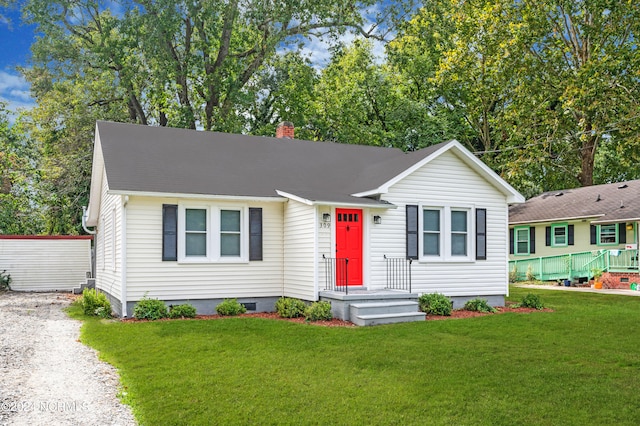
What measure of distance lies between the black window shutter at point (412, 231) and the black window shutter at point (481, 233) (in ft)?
6.38

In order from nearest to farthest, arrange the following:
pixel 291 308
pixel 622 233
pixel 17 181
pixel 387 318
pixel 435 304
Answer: pixel 387 318 → pixel 291 308 → pixel 435 304 → pixel 622 233 → pixel 17 181

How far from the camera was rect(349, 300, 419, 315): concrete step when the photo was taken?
1256 centimetres

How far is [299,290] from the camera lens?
14273mm

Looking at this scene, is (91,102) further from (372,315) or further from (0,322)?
(372,315)

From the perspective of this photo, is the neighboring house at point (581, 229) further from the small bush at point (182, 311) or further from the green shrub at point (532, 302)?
the small bush at point (182, 311)

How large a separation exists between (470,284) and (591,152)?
20.1 metres

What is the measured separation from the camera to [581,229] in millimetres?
26250

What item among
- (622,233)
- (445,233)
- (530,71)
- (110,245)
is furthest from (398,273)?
(530,71)

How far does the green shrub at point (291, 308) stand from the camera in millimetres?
13413

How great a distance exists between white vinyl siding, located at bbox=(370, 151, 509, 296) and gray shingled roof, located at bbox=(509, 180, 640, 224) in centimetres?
1000

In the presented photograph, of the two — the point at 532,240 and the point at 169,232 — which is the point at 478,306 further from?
the point at 532,240

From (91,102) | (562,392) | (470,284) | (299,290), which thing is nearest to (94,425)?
(562,392)

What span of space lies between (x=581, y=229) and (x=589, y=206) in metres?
1.09

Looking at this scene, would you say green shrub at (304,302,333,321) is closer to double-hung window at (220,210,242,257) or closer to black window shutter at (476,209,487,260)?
double-hung window at (220,210,242,257)
